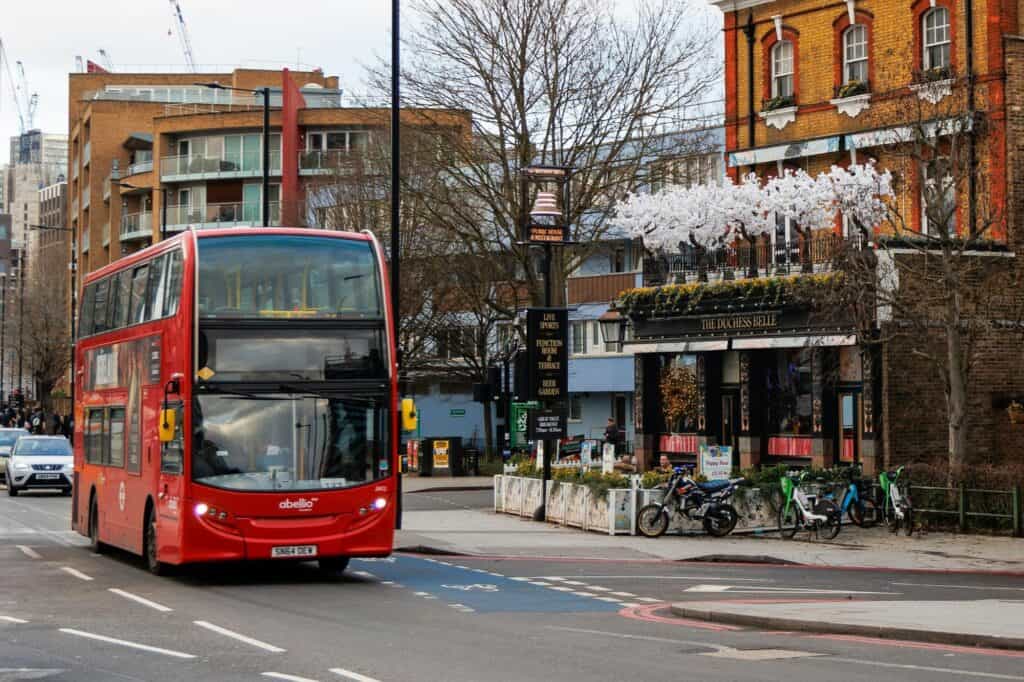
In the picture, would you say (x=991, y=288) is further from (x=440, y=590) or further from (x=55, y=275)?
(x=55, y=275)

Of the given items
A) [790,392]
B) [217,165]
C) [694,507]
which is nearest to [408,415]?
[694,507]

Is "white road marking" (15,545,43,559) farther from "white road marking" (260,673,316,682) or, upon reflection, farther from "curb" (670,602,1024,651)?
"white road marking" (260,673,316,682)

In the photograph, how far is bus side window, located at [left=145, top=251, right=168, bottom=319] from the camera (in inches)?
796

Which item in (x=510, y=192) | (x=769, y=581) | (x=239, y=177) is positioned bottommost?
(x=769, y=581)

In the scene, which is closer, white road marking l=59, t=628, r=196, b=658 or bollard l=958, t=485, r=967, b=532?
white road marking l=59, t=628, r=196, b=658

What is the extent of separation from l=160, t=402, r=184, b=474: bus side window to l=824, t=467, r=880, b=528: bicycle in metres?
13.1

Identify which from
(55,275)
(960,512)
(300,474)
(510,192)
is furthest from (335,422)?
(55,275)

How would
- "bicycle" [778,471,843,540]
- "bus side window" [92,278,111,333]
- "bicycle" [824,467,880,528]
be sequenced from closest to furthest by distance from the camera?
"bus side window" [92,278,111,333], "bicycle" [778,471,843,540], "bicycle" [824,467,880,528]

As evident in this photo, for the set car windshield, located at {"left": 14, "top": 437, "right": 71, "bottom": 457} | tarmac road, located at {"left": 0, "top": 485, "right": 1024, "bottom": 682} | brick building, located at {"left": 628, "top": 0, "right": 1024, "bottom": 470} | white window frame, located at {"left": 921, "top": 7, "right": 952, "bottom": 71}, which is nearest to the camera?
tarmac road, located at {"left": 0, "top": 485, "right": 1024, "bottom": 682}

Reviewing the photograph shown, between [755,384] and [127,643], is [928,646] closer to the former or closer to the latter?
[127,643]

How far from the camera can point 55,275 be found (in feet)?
326

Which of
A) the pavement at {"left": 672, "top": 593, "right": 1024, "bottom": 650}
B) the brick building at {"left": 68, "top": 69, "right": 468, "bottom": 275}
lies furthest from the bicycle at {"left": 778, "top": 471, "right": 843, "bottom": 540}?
the brick building at {"left": 68, "top": 69, "right": 468, "bottom": 275}

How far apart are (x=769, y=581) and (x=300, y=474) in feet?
20.7

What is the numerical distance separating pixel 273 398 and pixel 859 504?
13.3m
